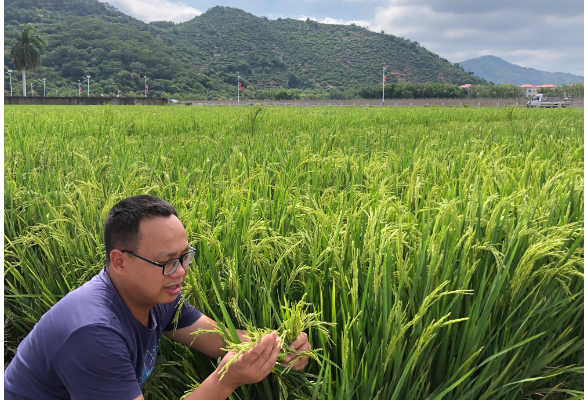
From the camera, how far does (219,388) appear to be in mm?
1087

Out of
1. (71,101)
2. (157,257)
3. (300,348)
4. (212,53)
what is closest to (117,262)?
(157,257)

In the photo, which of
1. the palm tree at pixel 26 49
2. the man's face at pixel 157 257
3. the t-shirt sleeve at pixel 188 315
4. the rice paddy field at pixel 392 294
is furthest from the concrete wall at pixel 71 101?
the man's face at pixel 157 257

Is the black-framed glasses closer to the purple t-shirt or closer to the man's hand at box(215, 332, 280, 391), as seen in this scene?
the purple t-shirt

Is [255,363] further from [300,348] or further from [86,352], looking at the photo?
[86,352]

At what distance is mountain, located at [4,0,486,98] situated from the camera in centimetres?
7981

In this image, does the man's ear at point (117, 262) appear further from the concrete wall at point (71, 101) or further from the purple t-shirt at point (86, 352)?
the concrete wall at point (71, 101)

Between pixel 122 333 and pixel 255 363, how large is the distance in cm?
38

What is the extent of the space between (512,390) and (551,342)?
0.25 m

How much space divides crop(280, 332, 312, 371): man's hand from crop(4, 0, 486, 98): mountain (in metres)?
77.3

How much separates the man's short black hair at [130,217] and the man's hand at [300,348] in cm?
48

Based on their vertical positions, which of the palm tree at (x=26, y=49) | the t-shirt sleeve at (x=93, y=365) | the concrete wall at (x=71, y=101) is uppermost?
the palm tree at (x=26, y=49)

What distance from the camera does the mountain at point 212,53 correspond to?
79.8 metres

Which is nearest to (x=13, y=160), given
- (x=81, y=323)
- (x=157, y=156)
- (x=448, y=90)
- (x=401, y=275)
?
(x=157, y=156)

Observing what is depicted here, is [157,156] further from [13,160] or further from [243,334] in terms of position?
[243,334]
